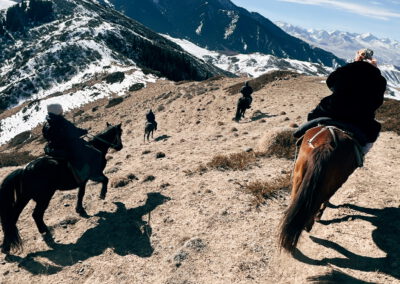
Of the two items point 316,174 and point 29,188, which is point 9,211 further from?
point 316,174

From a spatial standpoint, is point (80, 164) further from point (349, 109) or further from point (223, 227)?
point (349, 109)

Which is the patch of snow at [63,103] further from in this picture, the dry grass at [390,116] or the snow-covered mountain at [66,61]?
the dry grass at [390,116]

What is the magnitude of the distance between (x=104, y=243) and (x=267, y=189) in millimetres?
5125

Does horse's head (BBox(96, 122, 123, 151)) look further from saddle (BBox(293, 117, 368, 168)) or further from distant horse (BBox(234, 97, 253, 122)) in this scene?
distant horse (BBox(234, 97, 253, 122))

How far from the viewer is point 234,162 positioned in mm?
11750

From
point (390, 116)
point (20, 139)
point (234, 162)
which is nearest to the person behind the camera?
point (234, 162)

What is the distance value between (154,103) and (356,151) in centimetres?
3079

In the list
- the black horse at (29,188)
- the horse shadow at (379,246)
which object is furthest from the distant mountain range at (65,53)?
the horse shadow at (379,246)

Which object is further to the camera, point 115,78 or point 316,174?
point 115,78

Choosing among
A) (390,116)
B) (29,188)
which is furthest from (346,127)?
(390,116)

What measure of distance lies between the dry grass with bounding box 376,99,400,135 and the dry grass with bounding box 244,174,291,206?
7.77m

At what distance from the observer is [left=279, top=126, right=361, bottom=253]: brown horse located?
513cm

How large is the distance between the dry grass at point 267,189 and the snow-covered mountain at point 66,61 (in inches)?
1640

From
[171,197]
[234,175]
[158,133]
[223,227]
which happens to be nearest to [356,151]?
[223,227]
